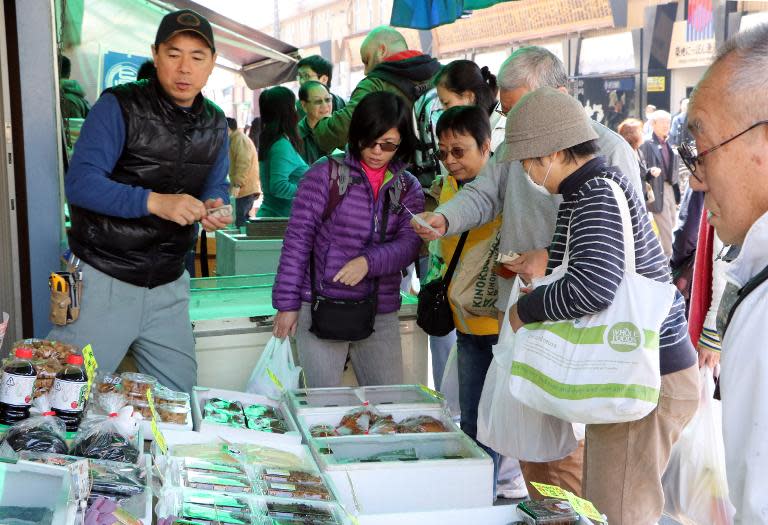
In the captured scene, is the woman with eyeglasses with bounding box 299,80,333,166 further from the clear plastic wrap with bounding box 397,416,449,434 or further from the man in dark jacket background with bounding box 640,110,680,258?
the man in dark jacket background with bounding box 640,110,680,258

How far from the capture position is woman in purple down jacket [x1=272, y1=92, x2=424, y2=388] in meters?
3.18

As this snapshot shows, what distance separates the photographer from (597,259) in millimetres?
2240

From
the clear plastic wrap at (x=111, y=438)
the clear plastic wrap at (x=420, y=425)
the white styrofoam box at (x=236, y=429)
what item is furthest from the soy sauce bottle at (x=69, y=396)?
the clear plastic wrap at (x=420, y=425)

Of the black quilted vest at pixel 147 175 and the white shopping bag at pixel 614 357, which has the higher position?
the black quilted vest at pixel 147 175

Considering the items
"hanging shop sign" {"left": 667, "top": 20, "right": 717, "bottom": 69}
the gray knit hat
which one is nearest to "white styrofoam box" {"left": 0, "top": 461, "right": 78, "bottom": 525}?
the gray knit hat

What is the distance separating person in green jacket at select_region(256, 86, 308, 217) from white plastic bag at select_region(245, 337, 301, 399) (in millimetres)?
2291

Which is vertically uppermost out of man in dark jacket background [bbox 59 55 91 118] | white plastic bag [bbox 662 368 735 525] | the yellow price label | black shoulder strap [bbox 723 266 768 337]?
man in dark jacket background [bbox 59 55 91 118]

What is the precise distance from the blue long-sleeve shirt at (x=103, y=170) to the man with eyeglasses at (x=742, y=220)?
6.42 ft

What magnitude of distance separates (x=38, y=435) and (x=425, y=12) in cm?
366

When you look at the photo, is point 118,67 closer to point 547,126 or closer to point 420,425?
point 420,425

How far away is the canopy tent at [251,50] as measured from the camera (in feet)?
23.3

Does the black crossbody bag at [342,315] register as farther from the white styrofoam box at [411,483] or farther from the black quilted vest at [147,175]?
the white styrofoam box at [411,483]

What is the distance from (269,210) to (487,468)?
3743 millimetres

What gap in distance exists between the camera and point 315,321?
325 cm
